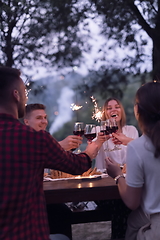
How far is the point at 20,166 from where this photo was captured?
3.47ft

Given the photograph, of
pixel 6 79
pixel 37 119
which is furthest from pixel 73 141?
pixel 37 119

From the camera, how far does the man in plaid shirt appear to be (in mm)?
1028

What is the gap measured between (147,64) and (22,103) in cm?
371

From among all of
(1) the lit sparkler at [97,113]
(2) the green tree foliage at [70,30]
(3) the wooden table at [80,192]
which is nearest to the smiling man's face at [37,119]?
(1) the lit sparkler at [97,113]

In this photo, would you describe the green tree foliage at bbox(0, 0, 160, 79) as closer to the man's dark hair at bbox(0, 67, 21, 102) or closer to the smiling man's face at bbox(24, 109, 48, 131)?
the smiling man's face at bbox(24, 109, 48, 131)

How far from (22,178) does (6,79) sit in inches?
16.0

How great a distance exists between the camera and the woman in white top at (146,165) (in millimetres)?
1304

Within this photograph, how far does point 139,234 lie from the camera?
141 cm

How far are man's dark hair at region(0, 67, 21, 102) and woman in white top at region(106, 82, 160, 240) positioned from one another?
57cm

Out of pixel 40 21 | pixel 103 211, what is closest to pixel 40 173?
pixel 103 211

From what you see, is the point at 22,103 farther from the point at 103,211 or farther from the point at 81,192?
the point at 103,211

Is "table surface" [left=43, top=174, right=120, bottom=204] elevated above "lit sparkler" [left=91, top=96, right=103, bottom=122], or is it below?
below

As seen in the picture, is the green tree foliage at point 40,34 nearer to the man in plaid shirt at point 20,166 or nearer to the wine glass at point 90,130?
the wine glass at point 90,130

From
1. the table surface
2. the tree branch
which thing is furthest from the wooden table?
the tree branch
